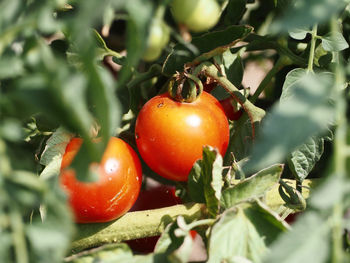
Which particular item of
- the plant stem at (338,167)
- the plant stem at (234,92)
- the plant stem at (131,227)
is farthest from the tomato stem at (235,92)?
the plant stem at (338,167)

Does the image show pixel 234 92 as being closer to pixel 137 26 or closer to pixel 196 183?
pixel 196 183

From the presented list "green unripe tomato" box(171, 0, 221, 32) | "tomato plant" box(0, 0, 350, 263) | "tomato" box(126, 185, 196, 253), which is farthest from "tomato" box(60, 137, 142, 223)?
"green unripe tomato" box(171, 0, 221, 32)

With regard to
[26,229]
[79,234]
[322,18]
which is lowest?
[79,234]

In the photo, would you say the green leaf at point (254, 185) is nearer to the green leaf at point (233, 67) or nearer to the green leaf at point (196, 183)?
the green leaf at point (196, 183)

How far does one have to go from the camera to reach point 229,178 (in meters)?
0.67

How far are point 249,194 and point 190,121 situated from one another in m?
0.13

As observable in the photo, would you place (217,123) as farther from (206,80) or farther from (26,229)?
(26,229)

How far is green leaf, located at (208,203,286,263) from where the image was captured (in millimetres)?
561

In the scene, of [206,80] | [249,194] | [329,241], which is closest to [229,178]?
[249,194]

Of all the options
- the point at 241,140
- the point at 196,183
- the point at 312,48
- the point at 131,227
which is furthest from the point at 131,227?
the point at 312,48

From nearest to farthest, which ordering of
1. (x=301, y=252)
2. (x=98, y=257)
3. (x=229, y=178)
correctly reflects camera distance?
1. (x=301, y=252)
2. (x=98, y=257)
3. (x=229, y=178)

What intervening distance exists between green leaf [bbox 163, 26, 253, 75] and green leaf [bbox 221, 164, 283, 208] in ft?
0.59

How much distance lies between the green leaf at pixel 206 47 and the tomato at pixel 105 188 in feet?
0.44

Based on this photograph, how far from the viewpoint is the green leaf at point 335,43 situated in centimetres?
68
